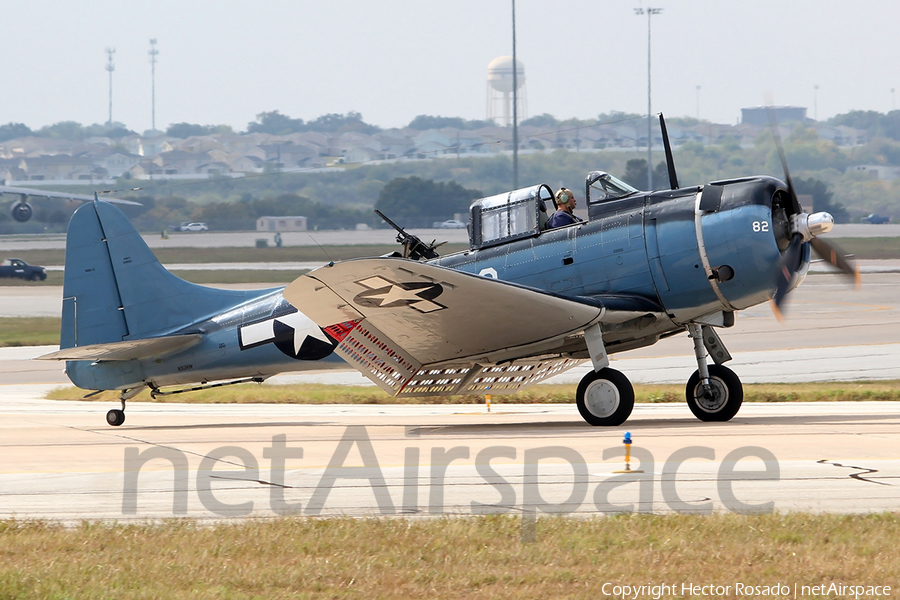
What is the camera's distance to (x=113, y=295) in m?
15.0

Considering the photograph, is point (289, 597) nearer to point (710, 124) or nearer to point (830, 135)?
point (710, 124)

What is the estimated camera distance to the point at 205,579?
19.2ft

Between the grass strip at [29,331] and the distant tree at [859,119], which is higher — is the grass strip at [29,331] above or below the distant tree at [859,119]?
below

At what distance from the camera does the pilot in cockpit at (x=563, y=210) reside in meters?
12.9

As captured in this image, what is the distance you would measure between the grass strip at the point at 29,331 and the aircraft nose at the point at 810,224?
86.7 feet

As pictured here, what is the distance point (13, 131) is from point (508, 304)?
185767 millimetres

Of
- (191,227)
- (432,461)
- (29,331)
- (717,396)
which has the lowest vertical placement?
(29,331)

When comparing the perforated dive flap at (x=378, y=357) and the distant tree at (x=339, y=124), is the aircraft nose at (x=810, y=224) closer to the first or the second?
the perforated dive flap at (x=378, y=357)

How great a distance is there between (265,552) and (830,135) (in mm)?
129567

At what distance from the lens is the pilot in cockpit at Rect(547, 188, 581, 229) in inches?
508

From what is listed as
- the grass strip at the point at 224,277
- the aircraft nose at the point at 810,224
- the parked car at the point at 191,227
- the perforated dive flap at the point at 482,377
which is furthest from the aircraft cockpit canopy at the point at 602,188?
the parked car at the point at 191,227

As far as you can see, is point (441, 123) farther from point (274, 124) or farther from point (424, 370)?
point (424, 370)

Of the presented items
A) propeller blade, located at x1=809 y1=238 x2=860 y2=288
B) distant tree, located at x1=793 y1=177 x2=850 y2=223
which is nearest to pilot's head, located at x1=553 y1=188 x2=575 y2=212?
propeller blade, located at x1=809 y1=238 x2=860 y2=288

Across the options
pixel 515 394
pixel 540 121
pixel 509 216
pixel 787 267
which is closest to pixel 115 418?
pixel 509 216
